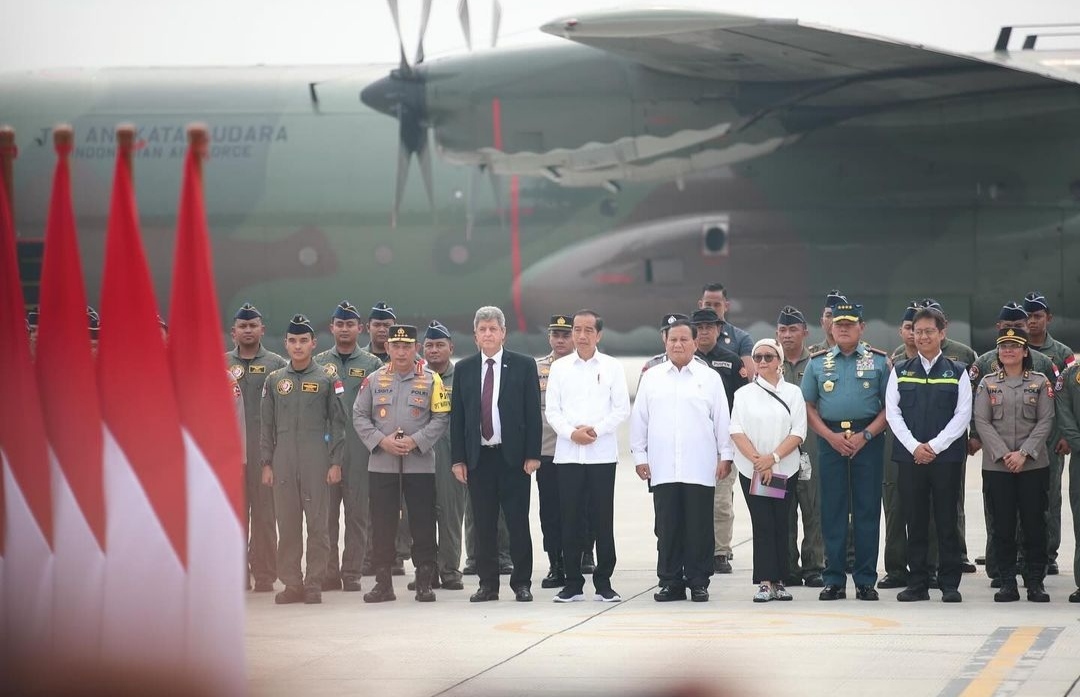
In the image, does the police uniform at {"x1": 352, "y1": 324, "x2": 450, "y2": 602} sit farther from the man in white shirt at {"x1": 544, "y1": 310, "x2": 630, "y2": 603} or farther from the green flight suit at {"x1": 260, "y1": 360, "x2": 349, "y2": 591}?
the man in white shirt at {"x1": 544, "y1": 310, "x2": 630, "y2": 603}

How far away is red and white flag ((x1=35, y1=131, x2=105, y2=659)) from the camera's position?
376 centimetres

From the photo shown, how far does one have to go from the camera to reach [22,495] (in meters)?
3.83

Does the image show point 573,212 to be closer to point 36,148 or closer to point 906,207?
point 906,207

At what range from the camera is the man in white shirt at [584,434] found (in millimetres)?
8375

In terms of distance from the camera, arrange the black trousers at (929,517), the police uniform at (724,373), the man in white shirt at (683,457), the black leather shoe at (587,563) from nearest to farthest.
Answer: the black trousers at (929,517)
the man in white shirt at (683,457)
the police uniform at (724,373)
the black leather shoe at (587,563)

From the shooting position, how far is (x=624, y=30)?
1192cm

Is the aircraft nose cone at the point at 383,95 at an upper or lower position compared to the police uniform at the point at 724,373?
upper

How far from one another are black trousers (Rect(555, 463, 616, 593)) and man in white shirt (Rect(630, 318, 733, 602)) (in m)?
0.26

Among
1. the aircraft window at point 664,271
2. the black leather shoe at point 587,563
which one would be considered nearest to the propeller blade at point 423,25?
the aircraft window at point 664,271

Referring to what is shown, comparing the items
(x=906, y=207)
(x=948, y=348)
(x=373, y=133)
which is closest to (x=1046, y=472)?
(x=948, y=348)

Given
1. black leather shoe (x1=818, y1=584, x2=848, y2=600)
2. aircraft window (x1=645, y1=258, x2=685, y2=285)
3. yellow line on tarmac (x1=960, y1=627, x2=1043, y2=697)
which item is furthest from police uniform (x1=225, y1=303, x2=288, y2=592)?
aircraft window (x1=645, y1=258, x2=685, y2=285)

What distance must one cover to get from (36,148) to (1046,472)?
1124 centimetres

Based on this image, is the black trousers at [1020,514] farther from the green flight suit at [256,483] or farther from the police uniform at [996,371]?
the green flight suit at [256,483]

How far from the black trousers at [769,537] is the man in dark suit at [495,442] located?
132 cm
